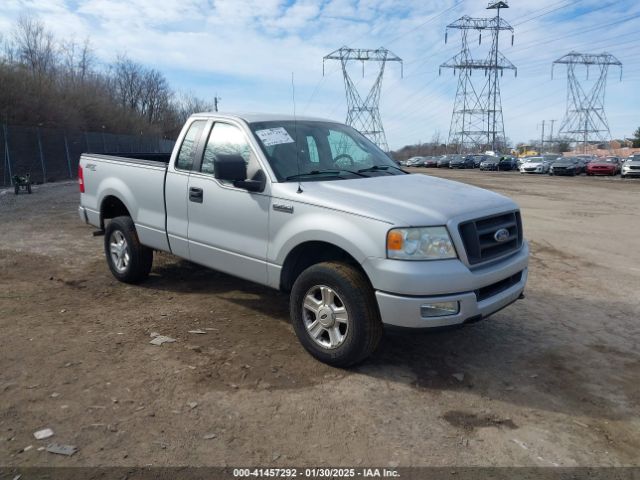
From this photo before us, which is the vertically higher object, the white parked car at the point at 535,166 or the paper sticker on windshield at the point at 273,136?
the paper sticker on windshield at the point at 273,136

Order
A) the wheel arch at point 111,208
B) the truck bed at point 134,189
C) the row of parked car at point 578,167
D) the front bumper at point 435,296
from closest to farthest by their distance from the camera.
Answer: the front bumper at point 435,296 < the truck bed at point 134,189 < the wheel arch at point 111,208 < the row of parked car at point 578,167

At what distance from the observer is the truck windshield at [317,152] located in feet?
15.0

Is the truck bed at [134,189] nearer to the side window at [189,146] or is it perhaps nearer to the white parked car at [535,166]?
the side window at [189,146]

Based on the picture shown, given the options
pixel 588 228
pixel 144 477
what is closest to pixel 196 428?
pixel 144 477

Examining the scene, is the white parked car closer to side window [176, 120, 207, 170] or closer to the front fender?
side window [176, 120, 207, 170]

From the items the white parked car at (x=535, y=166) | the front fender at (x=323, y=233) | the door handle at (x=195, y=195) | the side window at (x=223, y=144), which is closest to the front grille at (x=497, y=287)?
the front fender at (x=323, y=233)

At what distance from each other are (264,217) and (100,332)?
186 cm

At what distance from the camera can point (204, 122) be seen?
17.3 ft

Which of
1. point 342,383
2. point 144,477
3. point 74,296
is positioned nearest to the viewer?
point 144,477

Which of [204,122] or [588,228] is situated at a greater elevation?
[204,122]

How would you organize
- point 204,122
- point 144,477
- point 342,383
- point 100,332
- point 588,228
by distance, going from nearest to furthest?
point 144,477, point 342,383, point 100,332, point 204,122, point 588,228

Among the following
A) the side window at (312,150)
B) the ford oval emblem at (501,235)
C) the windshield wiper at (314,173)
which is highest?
the side window at (312,150)

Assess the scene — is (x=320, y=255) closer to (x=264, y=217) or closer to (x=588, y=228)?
(x=264, y=217)

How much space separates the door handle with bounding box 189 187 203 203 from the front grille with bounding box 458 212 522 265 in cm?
250
